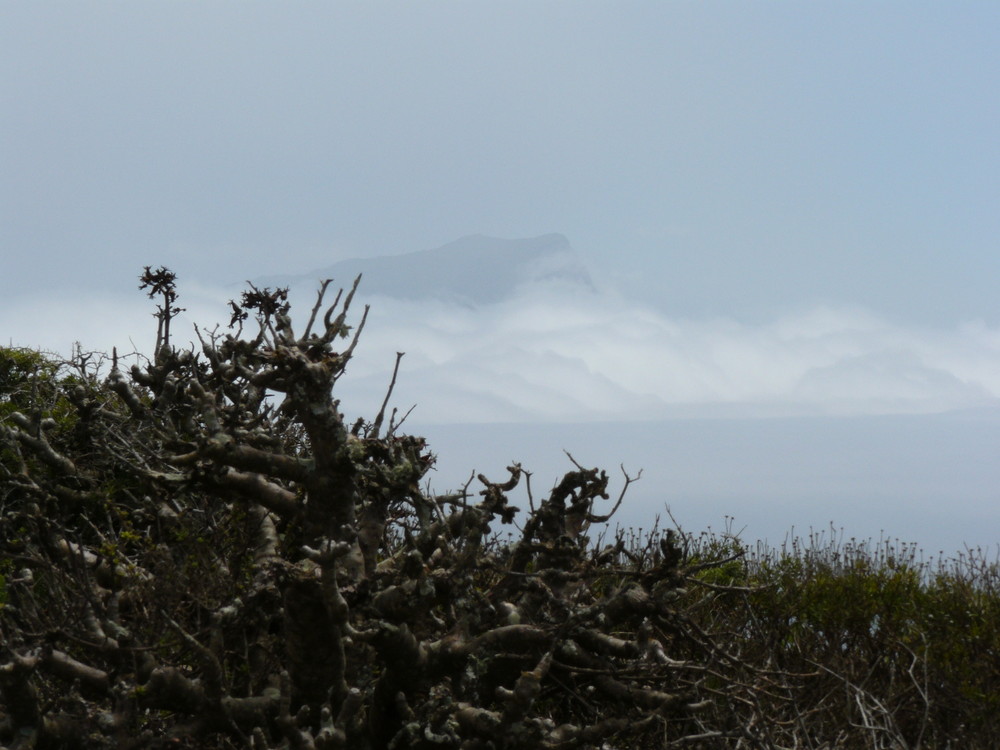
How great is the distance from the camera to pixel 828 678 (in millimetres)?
9664

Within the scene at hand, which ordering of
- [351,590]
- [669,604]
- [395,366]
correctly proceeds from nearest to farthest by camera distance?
1. [351,590]
2. [669,604]
3. [395,366]

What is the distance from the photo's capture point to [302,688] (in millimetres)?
6094

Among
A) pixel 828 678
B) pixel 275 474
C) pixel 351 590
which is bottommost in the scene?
pixel 828 678

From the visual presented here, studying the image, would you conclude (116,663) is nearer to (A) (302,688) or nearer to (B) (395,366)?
(A) (302,688)

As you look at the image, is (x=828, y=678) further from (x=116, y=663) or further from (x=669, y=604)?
(x=116, y=663)

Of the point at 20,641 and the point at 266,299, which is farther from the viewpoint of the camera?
the point at 266,299

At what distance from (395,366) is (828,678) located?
550 centimetres

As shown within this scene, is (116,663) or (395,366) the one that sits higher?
(395,366)

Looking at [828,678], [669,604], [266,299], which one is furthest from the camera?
[828,678]

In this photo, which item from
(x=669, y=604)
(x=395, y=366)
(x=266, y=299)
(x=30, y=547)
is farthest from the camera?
(x=266, y=299)

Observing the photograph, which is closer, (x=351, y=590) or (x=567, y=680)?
(x=351, y=590)

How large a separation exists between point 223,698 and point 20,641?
1173 millimetres

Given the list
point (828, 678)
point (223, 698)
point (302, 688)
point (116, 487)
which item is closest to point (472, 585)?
point (302, 688)

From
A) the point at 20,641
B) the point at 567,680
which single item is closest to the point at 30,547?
the point at 20,641
